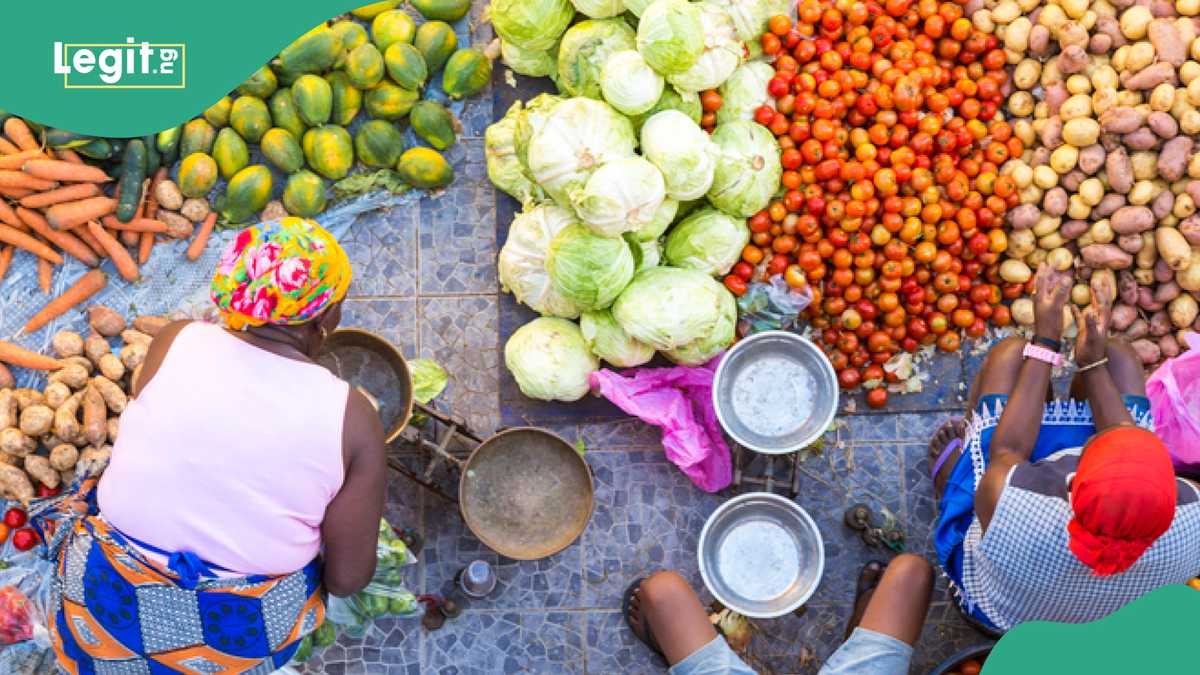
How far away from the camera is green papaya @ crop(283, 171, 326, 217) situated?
3.58 metres

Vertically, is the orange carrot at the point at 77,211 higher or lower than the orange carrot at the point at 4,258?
higher

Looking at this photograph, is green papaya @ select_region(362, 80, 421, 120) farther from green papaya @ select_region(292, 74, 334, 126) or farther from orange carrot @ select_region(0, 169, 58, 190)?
orange carrot @ select_region(0, 169, 58, 190)

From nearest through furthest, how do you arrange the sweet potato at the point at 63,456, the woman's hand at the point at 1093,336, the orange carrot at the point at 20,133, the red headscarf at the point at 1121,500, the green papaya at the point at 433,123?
the red headscarf at the point at 1121,500, the woman's hand at the point at 1093,336, the sweet potato at the point at 63,456, the orange carrot at the point at 20,133, the green papaya at the point at 433,123

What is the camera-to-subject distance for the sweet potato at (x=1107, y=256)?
338 centimetres

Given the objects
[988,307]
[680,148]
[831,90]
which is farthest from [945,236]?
[680,148]

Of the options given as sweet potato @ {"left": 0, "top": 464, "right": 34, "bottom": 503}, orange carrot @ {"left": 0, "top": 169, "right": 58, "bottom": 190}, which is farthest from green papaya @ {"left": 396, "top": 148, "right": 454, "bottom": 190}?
sweet potato @ {"left": 0, "top": 464, "right": 34, "bottom": 503}

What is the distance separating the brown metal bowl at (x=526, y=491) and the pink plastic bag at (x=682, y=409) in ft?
0.92

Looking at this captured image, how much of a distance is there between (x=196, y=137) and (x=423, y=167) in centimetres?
77

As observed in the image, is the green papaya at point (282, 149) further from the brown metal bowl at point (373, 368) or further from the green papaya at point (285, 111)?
the brown metal bowl at point (373, 368)

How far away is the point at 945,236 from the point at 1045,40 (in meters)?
0.74

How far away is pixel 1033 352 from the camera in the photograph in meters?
2.88

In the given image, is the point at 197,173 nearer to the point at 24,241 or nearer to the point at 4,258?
the point at 24,241

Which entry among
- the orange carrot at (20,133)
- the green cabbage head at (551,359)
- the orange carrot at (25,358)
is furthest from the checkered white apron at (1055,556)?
the orange carrot at (20,133)

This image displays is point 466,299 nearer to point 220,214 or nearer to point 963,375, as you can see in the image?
point 220,214
